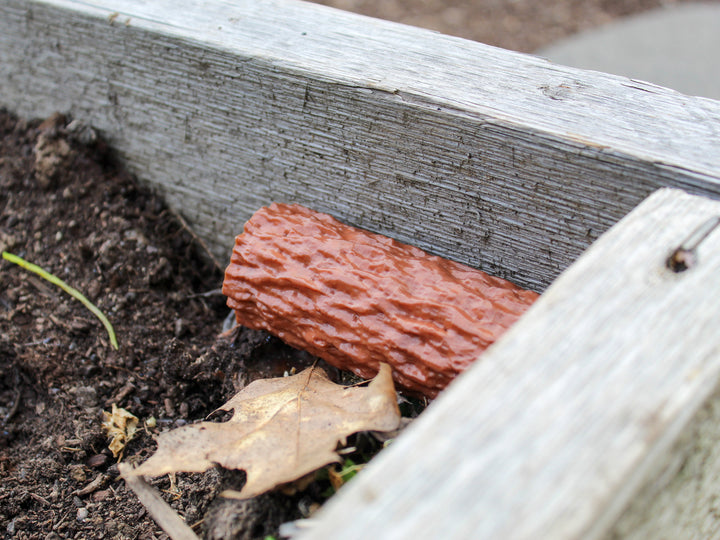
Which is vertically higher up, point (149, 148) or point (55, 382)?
point (149, 148)

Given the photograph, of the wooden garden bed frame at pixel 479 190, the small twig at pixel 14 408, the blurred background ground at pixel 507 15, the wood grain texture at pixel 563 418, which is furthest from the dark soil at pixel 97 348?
the blurred background ground at pixel 507 15

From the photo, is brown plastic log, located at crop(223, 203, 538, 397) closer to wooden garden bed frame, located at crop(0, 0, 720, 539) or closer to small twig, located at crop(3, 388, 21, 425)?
wooden garden bed frame, located at crop(0, 0, 720, 539)

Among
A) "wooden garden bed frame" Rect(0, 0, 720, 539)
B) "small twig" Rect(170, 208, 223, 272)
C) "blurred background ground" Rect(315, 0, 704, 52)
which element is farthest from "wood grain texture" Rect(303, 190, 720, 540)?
"blurred background ground" Rect(315, 0, 704, 52)

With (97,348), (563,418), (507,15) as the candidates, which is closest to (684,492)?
(563,418)

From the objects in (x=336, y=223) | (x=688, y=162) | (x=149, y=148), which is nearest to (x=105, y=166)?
(x=149, y=148)

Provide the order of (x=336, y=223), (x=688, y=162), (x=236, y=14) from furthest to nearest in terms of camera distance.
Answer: (x=236, y=14)
(x=336, y=223)
(x=688, y=162)

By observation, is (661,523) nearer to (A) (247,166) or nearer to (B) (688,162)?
(B) (688,162)
